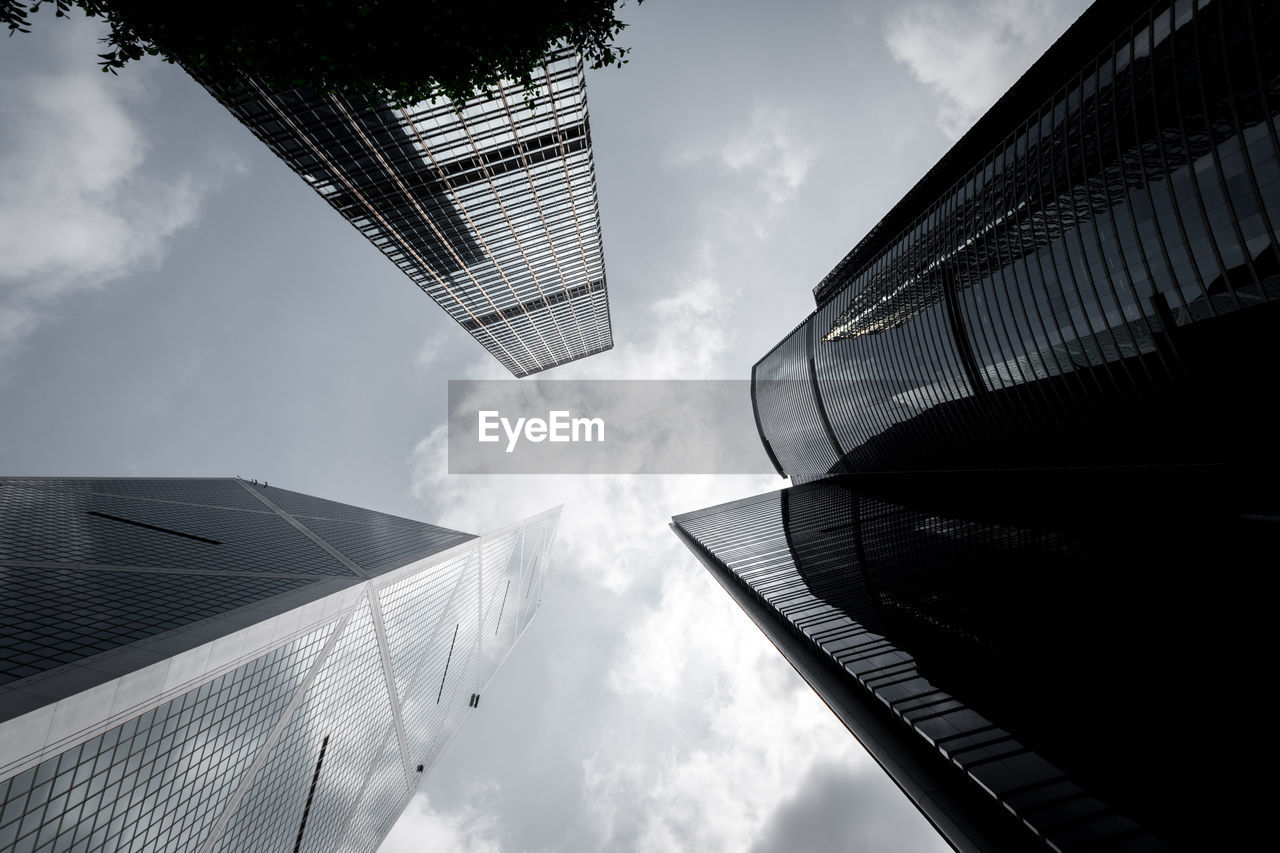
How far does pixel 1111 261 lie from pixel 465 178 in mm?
62038

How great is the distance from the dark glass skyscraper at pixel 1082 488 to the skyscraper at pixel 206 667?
104ft

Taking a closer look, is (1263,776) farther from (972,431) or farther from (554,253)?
(554,253)

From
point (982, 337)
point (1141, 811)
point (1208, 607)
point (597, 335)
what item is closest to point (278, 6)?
point (1141, 811)

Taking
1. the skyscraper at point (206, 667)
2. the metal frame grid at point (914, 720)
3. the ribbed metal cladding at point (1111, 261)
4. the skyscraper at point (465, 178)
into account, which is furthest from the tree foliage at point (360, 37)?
the ribbed metal cladding at point (1111, 261)

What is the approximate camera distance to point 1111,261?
121ft

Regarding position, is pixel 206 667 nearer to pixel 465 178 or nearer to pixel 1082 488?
pixel 465 178

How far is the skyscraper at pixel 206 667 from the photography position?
20375 mm

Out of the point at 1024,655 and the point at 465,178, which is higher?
the point at 465,178

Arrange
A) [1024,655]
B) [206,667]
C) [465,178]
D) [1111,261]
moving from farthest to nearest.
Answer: [465,178] < [1111,261] < [206,667] < [1024,655]

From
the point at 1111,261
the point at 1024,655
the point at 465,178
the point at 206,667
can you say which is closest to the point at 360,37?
A: the point at 206,667

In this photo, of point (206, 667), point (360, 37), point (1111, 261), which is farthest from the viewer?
point (1111, 261)

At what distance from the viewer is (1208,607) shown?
19906 millimetres

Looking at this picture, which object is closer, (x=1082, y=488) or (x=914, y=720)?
(x=914, y=720)

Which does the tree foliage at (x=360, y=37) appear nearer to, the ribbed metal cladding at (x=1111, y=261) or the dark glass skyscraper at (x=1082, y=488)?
the dark glass skyscraper at (x=1082, y=488)
